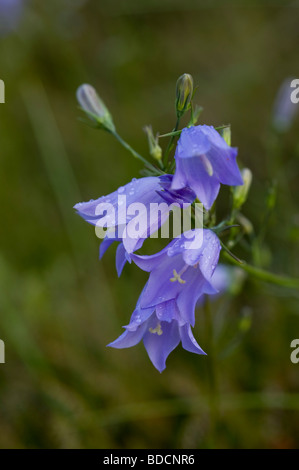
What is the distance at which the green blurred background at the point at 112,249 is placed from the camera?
279cm

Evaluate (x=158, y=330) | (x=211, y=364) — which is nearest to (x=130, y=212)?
(x=158, y=330)

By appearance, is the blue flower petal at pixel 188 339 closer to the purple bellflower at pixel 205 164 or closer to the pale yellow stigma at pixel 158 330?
the pale yellow stigma at pixel 158 330

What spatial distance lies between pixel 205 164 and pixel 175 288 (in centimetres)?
39

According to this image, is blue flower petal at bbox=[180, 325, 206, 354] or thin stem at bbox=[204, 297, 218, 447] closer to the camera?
blue flower petal at bbox=[180, 325, 206, 354]

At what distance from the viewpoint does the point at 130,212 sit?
1.61m

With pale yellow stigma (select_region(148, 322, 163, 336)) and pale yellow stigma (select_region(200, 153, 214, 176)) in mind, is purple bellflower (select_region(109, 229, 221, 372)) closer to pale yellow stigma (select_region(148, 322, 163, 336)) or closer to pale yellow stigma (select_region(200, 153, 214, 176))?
pale yellow stigma (select_region(148, 322, 163, 336))

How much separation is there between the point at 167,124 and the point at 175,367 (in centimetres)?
228

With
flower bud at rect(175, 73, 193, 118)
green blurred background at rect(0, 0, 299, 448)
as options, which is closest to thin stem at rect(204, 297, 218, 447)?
green blurred background at rect(0, 0, 299, 448)

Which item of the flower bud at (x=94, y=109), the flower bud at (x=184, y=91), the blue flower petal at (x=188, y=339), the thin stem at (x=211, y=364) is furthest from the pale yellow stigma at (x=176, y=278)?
the flower bud at (x=94, y=109)

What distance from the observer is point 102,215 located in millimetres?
1656

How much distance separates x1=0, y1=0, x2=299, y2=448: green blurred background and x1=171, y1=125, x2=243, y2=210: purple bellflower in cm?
67

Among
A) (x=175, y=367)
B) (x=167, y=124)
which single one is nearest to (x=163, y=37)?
(x=167, y=124)

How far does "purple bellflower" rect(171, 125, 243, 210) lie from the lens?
4.65ft
